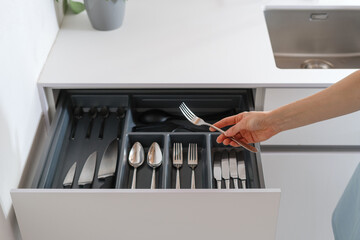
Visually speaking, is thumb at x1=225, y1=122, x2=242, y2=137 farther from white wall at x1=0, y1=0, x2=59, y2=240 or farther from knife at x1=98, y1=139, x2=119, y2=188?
white wall at x1=0, y1=0, x2=59, y2=240

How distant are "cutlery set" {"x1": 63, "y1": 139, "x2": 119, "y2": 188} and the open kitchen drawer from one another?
13mm

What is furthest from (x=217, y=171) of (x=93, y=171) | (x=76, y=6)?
(x=76, y=6)

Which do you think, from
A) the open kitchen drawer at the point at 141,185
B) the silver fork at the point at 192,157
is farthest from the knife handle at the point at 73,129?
the silver fork at the point at 192,157

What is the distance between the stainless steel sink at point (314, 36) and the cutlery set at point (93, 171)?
802 mm

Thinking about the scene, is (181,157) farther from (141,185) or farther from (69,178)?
(69,178)

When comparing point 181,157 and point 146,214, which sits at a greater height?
point 181,157

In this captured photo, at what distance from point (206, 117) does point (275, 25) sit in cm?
55

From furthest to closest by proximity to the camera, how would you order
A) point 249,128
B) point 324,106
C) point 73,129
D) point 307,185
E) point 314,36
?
1. point 314,36
2. point 307,185
3. point 73,129
4. point 249,128
5. point 324,106

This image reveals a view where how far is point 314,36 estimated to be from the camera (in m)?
1.68

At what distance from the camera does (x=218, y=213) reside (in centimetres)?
103

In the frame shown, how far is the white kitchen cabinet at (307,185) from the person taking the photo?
4.52 feet

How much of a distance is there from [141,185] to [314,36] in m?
0.94

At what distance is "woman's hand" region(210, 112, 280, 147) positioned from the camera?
1084mm

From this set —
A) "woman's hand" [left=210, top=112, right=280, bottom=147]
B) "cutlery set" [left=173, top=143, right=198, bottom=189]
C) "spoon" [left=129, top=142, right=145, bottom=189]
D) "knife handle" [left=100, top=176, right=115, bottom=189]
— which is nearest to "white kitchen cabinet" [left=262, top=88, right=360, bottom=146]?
"woman's hand" [left=210, top=112, right=280, bottom=147]
